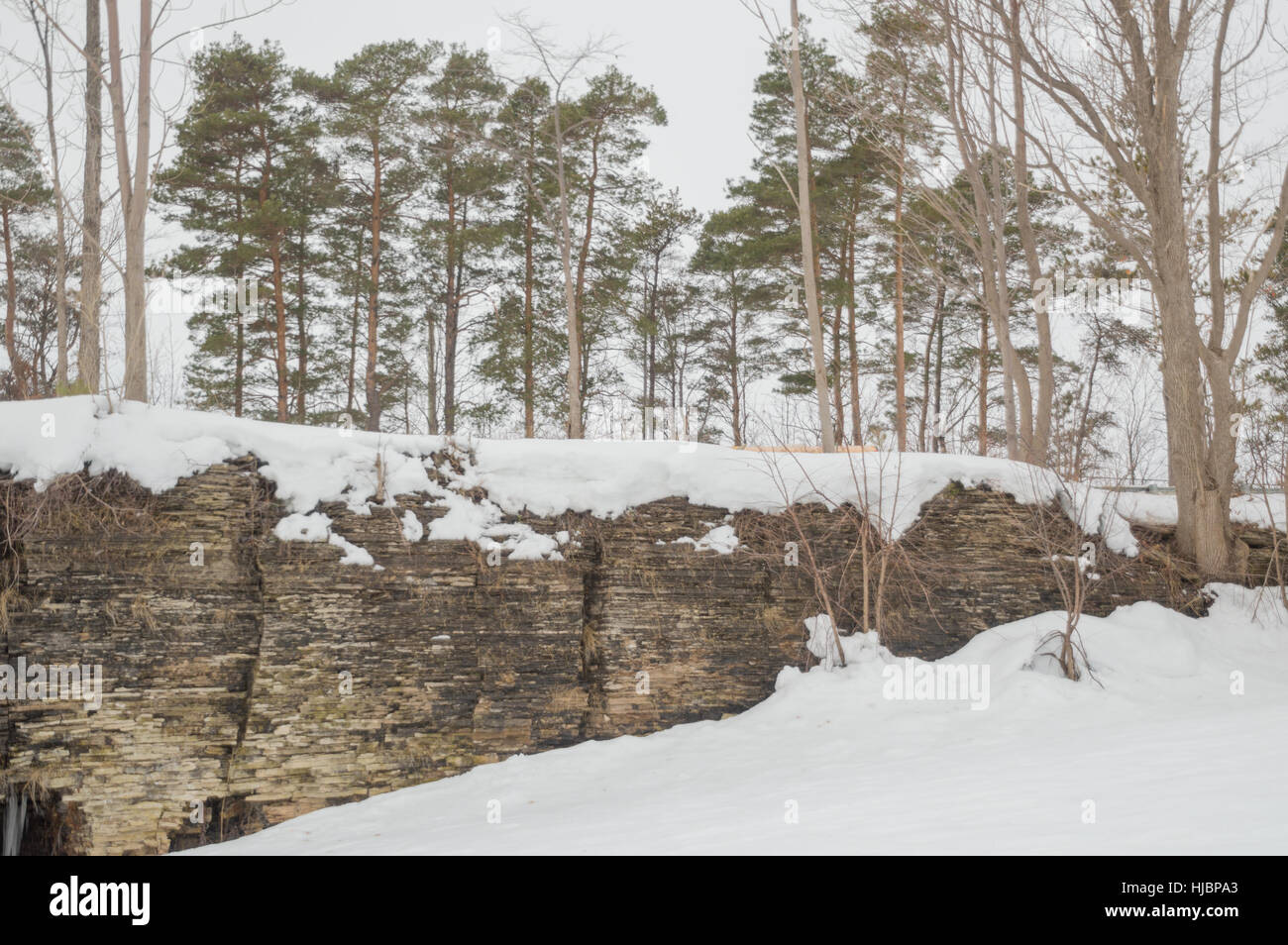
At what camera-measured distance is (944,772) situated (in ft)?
22.1

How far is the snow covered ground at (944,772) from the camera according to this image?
482 centimetres

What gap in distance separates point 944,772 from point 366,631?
550cm

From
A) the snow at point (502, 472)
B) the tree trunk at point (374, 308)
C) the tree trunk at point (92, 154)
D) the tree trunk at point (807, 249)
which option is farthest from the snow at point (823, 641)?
the tree trunk at point (374, 308)

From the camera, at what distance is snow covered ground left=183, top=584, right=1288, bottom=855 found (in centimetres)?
482

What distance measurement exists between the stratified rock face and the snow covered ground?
0.44m

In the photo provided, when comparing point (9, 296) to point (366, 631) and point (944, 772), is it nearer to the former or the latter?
point (366, 631)

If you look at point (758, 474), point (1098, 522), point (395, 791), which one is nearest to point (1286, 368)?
point (1098, 522)

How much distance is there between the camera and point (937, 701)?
29.3ft

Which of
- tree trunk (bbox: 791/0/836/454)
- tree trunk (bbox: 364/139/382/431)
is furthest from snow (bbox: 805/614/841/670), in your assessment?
tree trunk (bbox: 364/139/382/431)

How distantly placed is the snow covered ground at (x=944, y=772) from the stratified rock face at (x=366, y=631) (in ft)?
1.44

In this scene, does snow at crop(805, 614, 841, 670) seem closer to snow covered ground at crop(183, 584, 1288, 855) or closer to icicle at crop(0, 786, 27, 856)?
snow covered ground at crop(183, 584, 1288, 855)

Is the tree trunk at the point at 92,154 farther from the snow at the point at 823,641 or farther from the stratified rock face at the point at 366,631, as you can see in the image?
the snow at the point at 823,641

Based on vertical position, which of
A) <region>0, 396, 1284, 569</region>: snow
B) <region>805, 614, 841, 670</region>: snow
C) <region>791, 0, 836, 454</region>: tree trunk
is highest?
<region>791, 0, 836, 454</region>: tree trunk
